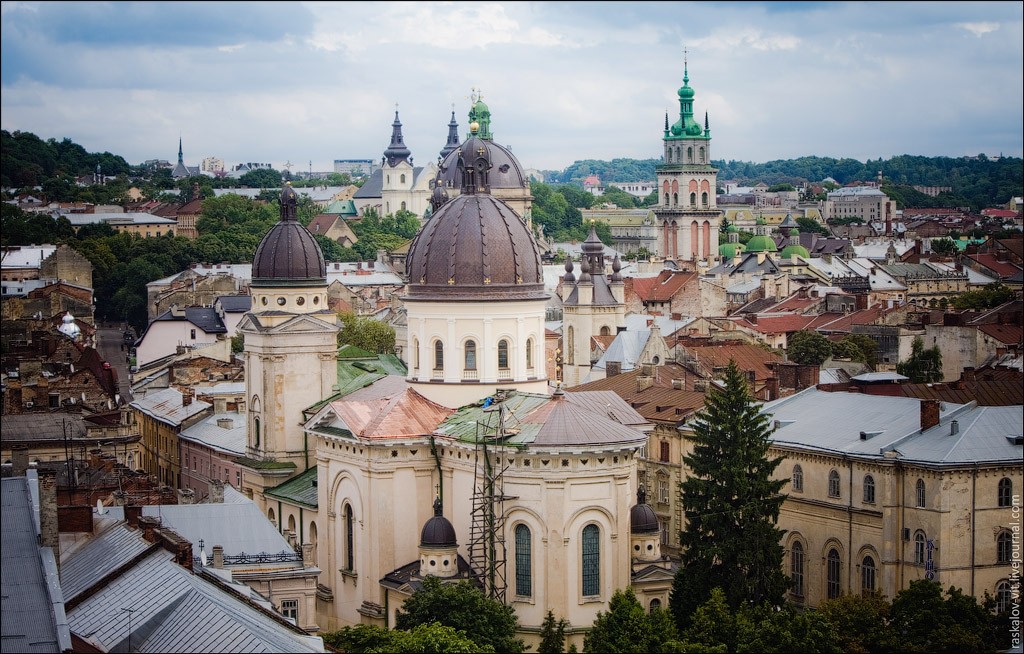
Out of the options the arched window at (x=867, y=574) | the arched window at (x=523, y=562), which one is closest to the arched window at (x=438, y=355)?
the arched window at (x=523, y=562)

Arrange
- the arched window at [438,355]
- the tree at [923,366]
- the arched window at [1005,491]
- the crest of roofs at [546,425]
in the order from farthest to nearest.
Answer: the tree at [923,366]
the arched window at [438,355]
the crest of roofs at [546,425]
the arched window at [1005,491]

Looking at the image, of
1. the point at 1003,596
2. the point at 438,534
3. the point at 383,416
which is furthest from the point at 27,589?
the point at 1003,596

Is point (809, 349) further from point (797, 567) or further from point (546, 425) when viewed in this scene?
point (546, 425)

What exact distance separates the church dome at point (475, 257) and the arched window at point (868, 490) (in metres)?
11.5

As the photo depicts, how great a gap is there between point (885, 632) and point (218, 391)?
51.5m

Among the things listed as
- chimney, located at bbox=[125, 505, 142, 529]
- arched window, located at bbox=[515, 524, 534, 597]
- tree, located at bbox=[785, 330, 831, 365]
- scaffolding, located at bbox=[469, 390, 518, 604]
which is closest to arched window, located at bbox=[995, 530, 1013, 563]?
arched window, located at bbox=[515, 524, 534, 597]

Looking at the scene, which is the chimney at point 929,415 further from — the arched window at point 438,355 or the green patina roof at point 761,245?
the green patina roof at point 761,245

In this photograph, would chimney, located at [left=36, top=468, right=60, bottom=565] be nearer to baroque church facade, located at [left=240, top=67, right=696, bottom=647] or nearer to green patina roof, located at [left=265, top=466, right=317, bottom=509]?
baroque church facade, located at [left=240, top=67, right=696, bottom=647]

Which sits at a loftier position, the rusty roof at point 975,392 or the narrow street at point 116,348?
the rusty roof at point 975,392

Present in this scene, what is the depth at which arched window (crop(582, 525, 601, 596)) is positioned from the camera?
4881cm

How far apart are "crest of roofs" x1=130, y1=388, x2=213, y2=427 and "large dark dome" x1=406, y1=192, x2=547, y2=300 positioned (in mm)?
30010

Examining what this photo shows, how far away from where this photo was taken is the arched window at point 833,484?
54.3 metres

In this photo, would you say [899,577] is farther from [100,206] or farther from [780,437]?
[100,206]

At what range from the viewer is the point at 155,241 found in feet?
512
